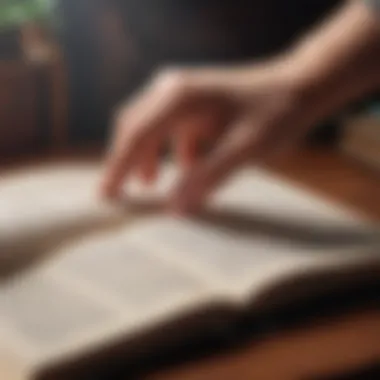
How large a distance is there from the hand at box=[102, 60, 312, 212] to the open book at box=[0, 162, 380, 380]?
0.03m

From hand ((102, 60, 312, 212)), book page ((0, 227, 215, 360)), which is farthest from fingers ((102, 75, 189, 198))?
book page ((0, 227, 215, 360))

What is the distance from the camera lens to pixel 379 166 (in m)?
1.10

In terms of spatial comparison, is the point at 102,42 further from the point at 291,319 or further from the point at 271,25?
the point at 291,319

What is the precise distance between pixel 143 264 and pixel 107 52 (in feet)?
1.59

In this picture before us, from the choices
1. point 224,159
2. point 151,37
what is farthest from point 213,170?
point 151,37

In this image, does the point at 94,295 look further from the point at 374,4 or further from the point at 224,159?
the point at 374,4

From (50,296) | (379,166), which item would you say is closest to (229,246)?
(50,296)

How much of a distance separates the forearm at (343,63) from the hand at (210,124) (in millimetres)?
17

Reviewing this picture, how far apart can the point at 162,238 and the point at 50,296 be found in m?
0.12

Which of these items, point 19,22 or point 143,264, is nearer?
point 143,264

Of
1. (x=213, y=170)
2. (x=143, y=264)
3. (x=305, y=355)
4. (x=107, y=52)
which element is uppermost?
(x=107, y=52)

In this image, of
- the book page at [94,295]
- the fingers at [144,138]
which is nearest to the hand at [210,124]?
the fingers at [144,138]

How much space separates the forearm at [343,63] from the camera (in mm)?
862

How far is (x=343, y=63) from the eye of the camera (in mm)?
869
